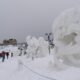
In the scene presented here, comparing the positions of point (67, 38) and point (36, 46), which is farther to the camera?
point (36, 46)

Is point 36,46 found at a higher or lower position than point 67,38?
lower

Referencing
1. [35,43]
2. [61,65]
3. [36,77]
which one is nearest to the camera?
[36,77]

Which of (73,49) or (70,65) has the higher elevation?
(73,49)

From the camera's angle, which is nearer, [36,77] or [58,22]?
[36,77]

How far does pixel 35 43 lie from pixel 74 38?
39.2ft

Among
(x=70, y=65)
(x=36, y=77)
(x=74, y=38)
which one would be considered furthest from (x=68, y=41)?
(x=36, y=77)

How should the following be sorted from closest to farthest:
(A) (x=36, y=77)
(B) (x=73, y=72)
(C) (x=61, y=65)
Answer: (B) (x=73, y=72) → (A) (x=36, y=77) → (C) (x=61, y=65)

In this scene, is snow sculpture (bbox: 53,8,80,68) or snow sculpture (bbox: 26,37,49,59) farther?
snow sculpture (bbox: 26,37,49,59)

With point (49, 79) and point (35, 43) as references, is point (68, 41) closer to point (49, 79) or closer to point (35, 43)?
point (49, 79)

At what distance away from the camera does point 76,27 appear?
139 inches

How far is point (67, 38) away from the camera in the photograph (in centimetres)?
381

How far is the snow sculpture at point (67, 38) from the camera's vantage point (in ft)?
11.6

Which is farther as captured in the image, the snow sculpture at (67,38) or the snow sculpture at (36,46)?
the snow sculpture at (36,46)

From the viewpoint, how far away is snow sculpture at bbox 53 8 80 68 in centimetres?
353
